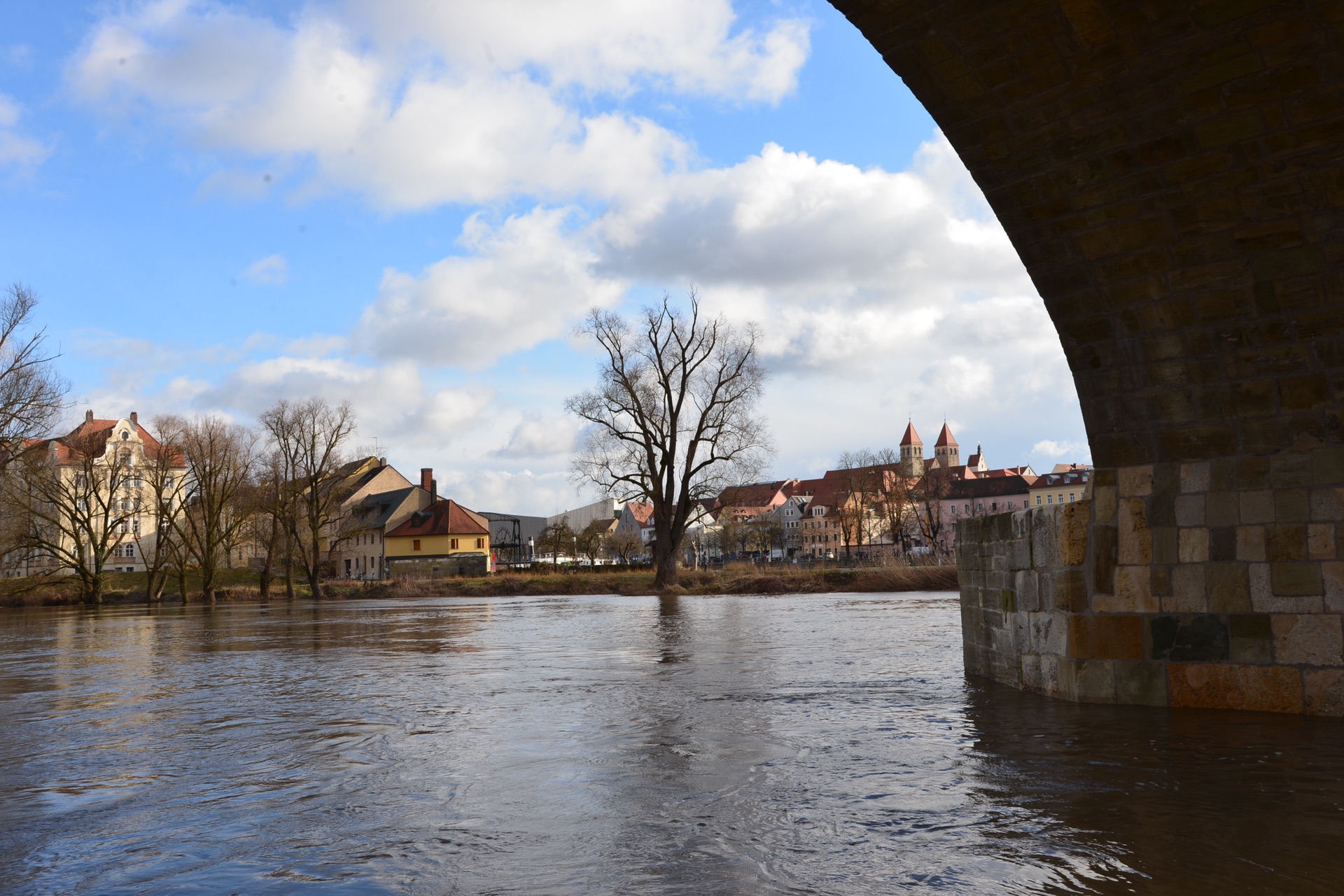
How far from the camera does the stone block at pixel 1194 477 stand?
7039mm

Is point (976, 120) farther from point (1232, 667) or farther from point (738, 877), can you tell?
point (738, 877)

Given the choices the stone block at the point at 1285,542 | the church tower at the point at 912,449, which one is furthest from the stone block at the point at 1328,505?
the church tower at the point at 912,449

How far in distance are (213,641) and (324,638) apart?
6.07 ft

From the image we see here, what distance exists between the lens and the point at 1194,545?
22.9ft

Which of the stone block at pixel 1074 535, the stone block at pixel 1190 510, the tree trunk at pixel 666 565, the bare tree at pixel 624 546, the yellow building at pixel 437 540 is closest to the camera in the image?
the stone block at pixel 1190 510

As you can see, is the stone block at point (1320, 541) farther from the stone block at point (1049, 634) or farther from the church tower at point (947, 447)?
the church tower at point (947, 447)

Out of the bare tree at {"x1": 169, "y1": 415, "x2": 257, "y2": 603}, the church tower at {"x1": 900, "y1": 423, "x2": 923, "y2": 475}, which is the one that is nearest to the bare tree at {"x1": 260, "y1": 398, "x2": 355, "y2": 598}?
the bare tree at {"x1": 169, "y1": 415, "x2": 257, "y2": 603}

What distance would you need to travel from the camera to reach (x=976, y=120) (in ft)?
22.6

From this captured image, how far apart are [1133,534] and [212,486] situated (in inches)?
1869

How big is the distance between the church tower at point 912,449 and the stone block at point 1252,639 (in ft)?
449

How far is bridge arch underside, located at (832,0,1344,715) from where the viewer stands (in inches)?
238

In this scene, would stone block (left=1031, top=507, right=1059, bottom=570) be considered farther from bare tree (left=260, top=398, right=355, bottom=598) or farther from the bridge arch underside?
bare tree (left=260, top=398, right=355, bottom=598)

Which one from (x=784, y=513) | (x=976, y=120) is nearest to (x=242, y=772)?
(x=976, y=120)

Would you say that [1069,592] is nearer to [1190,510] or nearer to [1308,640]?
[1190,510]
